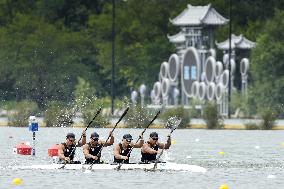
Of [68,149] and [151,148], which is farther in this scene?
[68,149]

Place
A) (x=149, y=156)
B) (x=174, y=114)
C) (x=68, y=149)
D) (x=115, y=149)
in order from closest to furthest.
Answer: (x=115, y=149), (x=149, y=156), (x=68, y=149), (x=174, y=114)

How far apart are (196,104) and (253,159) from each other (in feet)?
156

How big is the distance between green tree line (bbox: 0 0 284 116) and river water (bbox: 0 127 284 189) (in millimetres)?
43589

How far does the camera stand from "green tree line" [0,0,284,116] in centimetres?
13038

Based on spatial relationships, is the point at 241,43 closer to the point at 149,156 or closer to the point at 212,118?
the point at 212,118

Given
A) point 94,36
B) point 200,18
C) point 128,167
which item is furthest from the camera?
point 94,36

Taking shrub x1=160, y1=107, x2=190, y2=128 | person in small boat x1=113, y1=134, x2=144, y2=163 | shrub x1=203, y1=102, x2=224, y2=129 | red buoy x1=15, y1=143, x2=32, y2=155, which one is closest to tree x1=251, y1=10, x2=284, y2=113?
shrub x1=203, y1=102, x2=224, y2=129

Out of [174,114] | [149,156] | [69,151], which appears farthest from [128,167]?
[174,114]

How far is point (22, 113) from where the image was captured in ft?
277

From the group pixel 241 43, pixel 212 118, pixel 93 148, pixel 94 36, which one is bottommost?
pixel 93 148

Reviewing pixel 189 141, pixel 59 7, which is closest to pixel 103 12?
pixel 59 7

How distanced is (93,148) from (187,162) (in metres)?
7.53

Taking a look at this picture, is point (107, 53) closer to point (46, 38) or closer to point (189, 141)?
point (46, 38)

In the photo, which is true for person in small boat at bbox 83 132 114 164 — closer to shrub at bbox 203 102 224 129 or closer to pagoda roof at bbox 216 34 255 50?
shrub at bbox 203 102 224 129
